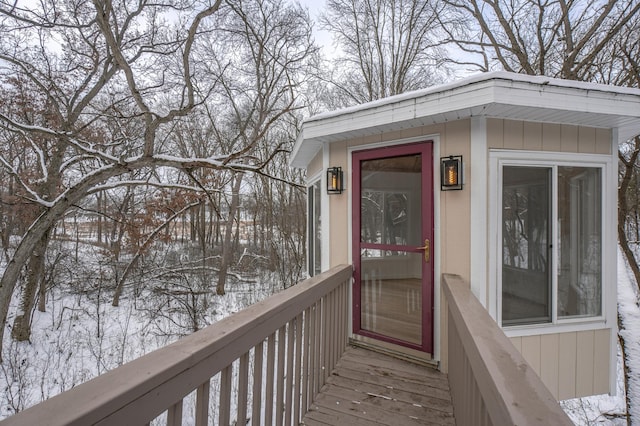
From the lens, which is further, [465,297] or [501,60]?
[501,60]

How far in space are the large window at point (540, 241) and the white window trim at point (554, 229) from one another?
34 millimetres

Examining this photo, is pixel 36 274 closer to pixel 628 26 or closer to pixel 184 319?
pixel 184 319

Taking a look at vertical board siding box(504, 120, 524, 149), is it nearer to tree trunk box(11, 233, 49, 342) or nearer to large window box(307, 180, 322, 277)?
large window box(307, 180, 322, 277)

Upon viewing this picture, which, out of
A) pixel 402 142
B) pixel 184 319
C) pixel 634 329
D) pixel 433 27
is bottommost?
pixel 184 319

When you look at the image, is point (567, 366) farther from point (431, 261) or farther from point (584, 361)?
point (431, 261)

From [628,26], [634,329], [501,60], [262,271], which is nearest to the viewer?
[634,329]

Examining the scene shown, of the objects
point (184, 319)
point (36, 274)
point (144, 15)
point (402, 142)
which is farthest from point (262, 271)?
point (402, 142)

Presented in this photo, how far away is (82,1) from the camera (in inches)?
238

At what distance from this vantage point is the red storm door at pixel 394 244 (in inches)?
117

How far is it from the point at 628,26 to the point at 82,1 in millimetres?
10805

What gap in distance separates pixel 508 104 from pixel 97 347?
8214 mm

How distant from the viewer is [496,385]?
0.98 meters

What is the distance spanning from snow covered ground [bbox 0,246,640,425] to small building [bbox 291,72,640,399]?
3.04m

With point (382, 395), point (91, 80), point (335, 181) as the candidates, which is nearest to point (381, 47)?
point (91, 80)
